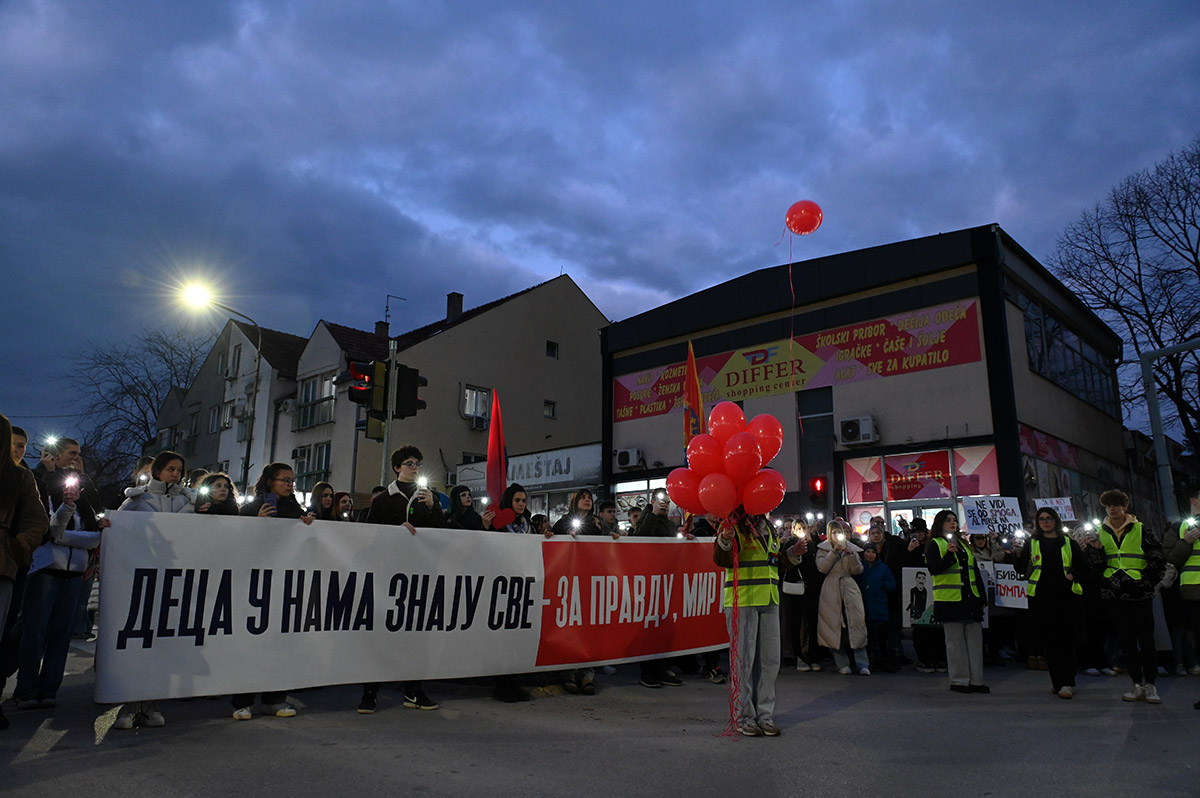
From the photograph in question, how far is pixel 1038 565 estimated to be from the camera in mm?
8211

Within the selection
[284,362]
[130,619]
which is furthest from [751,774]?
[284,362]

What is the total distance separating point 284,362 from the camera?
40188 millimetres

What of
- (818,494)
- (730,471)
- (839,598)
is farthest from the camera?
(818,494)

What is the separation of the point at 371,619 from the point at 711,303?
19.2m

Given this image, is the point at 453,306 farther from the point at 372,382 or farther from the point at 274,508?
the point at 274,508

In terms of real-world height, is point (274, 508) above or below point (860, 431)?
below

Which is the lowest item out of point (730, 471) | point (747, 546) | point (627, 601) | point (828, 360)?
point (627, 601)

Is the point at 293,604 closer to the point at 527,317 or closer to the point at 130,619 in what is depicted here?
the point at 130,619

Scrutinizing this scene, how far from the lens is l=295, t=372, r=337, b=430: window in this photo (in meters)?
34.4

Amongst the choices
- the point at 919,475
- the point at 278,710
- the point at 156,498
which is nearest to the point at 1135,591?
the point at 278,710

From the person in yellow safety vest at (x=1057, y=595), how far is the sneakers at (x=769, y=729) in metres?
3.80

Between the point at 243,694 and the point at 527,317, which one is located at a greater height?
the point at 527,317

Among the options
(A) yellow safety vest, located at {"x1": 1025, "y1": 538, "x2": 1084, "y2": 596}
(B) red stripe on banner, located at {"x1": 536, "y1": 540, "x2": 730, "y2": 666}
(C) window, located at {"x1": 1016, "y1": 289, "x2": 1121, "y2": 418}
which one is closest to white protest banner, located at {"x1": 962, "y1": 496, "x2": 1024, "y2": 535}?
(A) yellow safety vest, located at {"x1": 1025, "y1": 538, "x2": 1084, "y2": 596}

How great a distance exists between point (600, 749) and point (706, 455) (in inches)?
90.2
